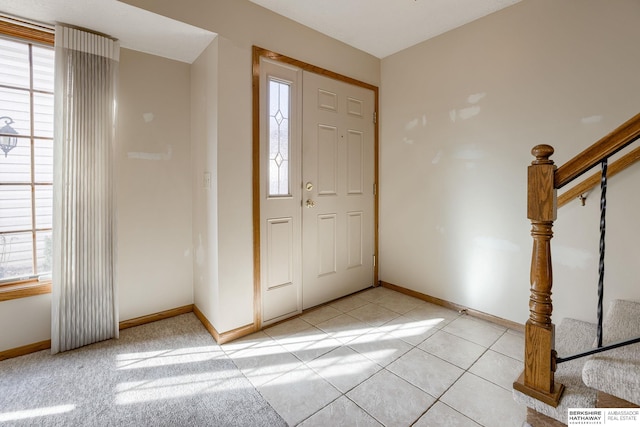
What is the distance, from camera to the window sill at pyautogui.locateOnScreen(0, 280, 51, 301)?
2146mm

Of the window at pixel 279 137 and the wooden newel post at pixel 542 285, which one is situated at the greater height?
the window at pixel 279 137

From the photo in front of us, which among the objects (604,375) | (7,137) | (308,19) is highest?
(308,19)

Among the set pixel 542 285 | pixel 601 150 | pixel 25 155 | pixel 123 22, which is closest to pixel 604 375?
pixel 542 285

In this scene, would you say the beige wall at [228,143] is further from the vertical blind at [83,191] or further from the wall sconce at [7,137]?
the wall sconce at [7,137]

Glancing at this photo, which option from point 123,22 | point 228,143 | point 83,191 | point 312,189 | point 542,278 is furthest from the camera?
point 312,189

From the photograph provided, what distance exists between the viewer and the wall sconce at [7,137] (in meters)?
2.15

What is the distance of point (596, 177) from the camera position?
2.04 metres

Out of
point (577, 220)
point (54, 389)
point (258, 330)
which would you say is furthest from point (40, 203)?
point (577, 220)

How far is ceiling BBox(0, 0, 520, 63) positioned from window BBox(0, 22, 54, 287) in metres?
0.29

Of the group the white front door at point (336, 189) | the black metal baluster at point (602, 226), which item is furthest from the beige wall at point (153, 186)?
the black metal baluster at point (602, 226)

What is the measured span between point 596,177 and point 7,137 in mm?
4127

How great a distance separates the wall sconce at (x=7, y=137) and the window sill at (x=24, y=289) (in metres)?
0.95

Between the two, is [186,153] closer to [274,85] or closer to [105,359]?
[274,85]

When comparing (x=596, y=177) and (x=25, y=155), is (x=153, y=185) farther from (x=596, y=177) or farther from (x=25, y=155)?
(x=596, y=177)
